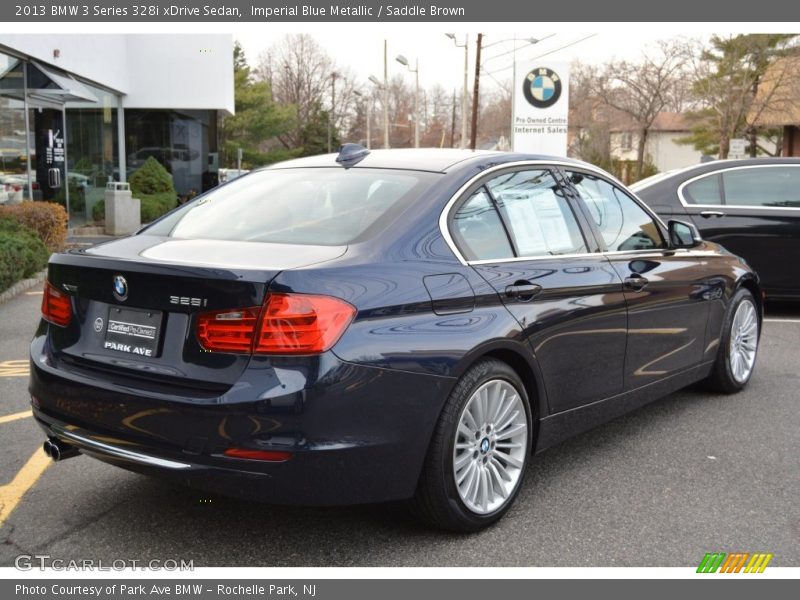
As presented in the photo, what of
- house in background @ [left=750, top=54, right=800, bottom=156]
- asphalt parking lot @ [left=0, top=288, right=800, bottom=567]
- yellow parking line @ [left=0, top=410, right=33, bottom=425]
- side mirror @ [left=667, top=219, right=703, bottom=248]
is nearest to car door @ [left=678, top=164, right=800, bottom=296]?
side mirror @ [left=667, top=219, right=703, bottom=248]

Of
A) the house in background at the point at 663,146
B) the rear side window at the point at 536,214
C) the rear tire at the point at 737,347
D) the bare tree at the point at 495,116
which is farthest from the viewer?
the house in background at the point at 663,146

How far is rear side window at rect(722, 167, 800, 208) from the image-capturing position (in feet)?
28.4

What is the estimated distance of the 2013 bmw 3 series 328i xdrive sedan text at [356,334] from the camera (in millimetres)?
3047

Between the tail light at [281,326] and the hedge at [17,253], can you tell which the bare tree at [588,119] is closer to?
the hedge at [17,253]

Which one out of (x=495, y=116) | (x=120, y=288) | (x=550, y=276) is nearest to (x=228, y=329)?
(x=120, y=288)

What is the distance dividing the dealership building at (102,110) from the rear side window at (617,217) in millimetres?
13032

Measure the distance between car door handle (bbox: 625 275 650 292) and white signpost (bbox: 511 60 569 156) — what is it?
17.2m

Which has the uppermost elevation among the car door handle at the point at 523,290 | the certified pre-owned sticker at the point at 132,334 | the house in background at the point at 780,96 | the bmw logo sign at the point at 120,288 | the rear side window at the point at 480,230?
the house in background at the point at 780,96

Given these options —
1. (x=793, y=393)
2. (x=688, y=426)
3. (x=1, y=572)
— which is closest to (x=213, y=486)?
(x=1, y=572)

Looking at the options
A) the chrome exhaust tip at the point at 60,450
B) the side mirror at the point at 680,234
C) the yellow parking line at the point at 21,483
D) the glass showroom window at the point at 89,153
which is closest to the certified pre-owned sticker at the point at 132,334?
the chrome exhaust tip at the point at 60,450

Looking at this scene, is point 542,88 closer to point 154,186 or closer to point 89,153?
point 154,186

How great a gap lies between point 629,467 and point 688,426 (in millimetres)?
955

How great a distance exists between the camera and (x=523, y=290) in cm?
384

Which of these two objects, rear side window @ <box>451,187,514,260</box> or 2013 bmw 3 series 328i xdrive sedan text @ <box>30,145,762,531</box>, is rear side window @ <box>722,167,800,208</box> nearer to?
2013 bmw 3 series 328i xdrive sedan text @ <box>30,145,762,531</box>
